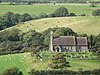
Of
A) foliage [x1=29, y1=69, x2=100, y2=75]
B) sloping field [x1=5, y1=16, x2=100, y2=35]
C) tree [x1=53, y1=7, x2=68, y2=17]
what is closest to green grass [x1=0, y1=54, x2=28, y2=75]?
foliage [x1=29, y1=69, x2=100, y2=75]

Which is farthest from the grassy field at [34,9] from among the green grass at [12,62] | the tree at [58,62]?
the tree at [58,62]

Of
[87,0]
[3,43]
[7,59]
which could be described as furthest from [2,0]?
[7,59]

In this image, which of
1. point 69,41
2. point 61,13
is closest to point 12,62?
point 69,41

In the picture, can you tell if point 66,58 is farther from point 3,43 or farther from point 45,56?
point 3,43

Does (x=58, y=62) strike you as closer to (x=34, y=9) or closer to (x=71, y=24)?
(x=71, y=24)

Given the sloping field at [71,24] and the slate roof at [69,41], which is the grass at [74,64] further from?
the sloping field at [71,24]

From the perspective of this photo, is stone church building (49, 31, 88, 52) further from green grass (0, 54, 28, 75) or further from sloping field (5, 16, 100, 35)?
sloping field (5, 16, 100, 35)
